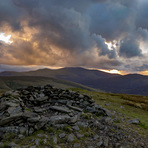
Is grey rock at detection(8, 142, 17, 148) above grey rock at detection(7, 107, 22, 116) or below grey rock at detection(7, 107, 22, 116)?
below

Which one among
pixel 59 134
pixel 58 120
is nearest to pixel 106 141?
pixel 59 134

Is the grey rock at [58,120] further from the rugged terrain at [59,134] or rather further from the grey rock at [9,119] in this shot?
the grey rock at [9,119]

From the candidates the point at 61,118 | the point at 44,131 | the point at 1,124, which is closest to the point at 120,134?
the point at 61,118

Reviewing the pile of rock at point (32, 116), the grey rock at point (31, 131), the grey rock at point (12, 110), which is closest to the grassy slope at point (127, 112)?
the pile of rock at point (32, 116)

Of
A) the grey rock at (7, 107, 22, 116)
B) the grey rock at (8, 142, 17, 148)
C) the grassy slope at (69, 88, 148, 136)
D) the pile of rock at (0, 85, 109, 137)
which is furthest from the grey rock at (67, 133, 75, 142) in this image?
the grassy slope at (69, 88, 148, 136)

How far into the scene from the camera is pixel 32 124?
10383mm

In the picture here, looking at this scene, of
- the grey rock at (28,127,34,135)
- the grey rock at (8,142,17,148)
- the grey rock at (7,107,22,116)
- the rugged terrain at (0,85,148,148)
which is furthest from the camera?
the grey rock at (7,107,22,116)

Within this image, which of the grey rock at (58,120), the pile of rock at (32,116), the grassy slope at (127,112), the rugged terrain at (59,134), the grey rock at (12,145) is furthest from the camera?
the grassy slope at (127,112)

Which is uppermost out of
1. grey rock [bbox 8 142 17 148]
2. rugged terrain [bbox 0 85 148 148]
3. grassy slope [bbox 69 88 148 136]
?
rugged terrain [bbox 0 85 148 148]

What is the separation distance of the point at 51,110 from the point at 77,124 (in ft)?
16.0

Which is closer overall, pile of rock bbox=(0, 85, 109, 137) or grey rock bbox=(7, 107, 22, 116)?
pile of rock bbox=(0, 85, 109, 137)

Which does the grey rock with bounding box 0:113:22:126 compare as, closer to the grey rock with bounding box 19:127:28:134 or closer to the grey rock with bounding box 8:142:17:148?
the grey rock with bounding box 19:127:28:134

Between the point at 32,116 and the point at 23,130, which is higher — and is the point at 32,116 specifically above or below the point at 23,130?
above

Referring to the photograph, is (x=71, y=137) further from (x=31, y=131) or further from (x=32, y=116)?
(x=32, y=116)
